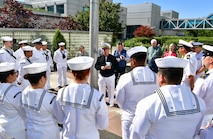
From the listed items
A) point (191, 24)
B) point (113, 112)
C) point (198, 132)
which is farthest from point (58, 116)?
point (191, 24)

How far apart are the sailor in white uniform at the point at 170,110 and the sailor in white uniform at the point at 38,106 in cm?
102

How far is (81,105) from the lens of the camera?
6.52 feet

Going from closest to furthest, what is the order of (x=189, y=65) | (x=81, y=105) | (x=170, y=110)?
1. (x=170, y=110)
2. (x=81, y=105)
3. (x=189, y=65)

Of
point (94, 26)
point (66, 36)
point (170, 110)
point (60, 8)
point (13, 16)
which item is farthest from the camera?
point (60, 8)

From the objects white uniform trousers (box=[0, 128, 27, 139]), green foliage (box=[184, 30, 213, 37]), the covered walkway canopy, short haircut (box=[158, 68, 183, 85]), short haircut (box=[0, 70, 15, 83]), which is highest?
the covered walkway canopy

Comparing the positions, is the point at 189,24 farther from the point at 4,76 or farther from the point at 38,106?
the point at 38,106

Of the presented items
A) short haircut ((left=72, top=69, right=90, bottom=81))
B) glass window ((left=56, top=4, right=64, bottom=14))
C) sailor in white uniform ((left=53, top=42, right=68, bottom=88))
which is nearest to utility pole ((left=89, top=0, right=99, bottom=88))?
sailor in white uniform ((left=53, top=42, right=68, bottom=88))

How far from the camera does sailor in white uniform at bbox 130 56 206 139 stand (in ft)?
5.05

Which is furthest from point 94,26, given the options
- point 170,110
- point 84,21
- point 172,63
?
point 84,21

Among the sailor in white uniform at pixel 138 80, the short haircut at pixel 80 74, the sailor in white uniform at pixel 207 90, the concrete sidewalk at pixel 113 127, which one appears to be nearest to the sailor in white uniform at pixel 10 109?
the short haircut at pixel 80 74

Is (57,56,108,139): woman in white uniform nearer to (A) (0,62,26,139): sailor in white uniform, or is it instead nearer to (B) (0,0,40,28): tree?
(A) (0,62,26,139): sailor in white uniform

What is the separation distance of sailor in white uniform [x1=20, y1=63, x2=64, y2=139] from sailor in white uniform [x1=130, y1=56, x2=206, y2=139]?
102cm

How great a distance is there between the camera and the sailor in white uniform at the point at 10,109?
7.67 feet

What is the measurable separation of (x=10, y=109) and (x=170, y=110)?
6.19 ft
